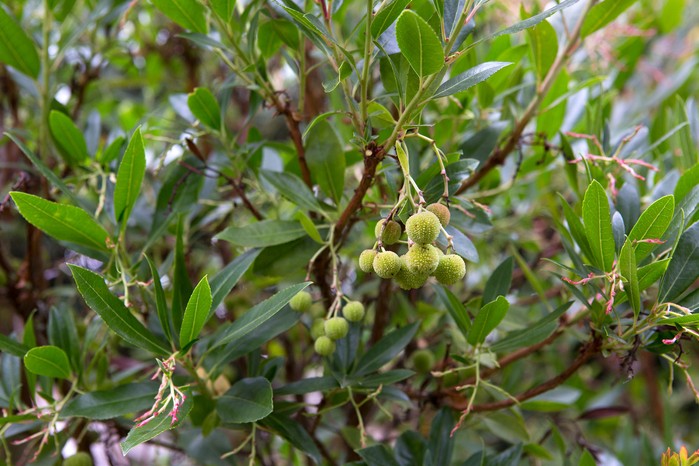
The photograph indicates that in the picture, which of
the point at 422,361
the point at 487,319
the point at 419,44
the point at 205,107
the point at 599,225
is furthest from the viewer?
the point at 422,361

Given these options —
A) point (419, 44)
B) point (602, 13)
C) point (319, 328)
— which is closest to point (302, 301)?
point (319, 328)

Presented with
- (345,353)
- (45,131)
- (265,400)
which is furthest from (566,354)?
(45,131)

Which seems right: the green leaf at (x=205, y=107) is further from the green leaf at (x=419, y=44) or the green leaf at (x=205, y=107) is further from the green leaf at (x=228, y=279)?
the green leaf at (x=419, y=44)

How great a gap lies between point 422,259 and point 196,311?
266 millimetres

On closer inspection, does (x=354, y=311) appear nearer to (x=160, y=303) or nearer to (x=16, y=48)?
(x=160, y=303)

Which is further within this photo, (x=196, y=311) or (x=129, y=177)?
(x=129, y=177)

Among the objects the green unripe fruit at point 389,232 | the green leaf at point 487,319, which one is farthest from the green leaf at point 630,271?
the green unripe fruit at point 389,232

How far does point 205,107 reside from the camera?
94 centimetres

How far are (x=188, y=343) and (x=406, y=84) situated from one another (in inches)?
15.6

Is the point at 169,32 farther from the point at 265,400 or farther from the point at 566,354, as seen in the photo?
the point at 566,354

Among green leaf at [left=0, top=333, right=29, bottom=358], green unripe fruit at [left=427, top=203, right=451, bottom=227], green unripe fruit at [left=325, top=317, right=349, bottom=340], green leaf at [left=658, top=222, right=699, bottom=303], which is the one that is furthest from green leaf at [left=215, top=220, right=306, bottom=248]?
green leaf at [left=658, top=222, right=699, bottom=303]

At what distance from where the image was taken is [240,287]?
1367mm

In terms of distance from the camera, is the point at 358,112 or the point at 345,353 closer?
the point at 358,112

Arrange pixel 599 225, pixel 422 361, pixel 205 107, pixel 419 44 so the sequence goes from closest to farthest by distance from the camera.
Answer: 1. pixel 419 44
2. pixel 599 225
3. pixel 205 107
4. pixel 422 361
